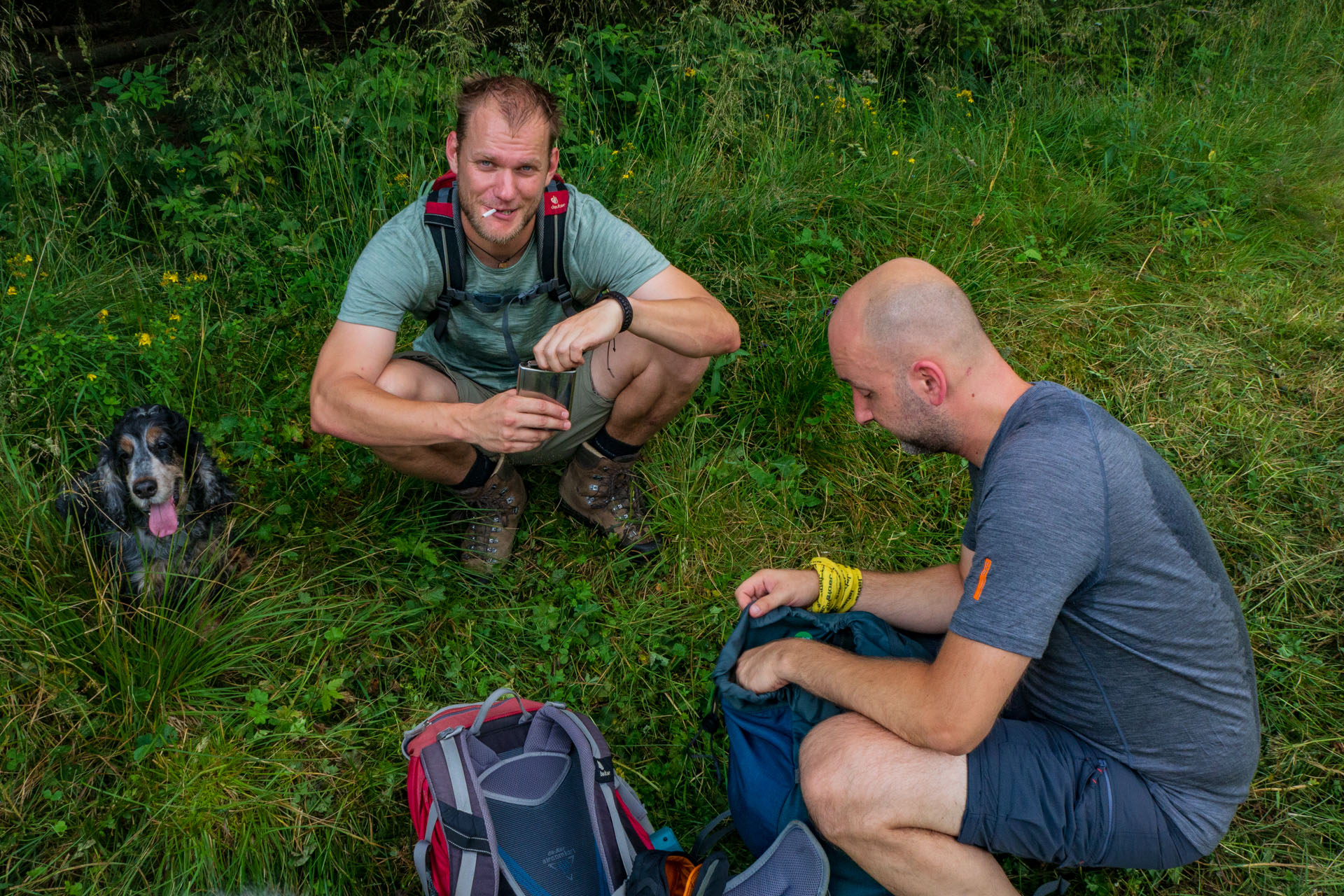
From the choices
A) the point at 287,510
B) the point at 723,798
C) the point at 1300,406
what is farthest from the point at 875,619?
the point at 1300,406

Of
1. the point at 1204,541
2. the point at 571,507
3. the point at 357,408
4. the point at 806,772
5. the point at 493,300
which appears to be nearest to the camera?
the point at 1204,541

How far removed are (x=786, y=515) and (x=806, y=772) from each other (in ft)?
4.58

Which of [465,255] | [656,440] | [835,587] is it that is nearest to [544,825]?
[835,587]

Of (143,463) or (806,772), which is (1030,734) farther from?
(143,463)

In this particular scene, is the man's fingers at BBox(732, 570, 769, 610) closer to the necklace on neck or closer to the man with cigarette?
the man with cigarette

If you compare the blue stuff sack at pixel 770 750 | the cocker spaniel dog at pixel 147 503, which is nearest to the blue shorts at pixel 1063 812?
the blue stuff sack at pixel 770 750

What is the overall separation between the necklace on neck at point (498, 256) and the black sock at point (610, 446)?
2.33 ft

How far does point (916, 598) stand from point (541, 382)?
122 cm

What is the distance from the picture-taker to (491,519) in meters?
3.25

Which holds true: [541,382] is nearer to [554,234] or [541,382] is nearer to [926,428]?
[554,234]

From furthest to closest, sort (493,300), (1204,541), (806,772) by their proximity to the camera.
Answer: (493,300) < (806,772) < (1204,541)

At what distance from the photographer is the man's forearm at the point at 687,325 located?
281cm

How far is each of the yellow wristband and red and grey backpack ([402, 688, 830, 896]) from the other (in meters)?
0.63

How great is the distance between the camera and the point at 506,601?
3.15m
